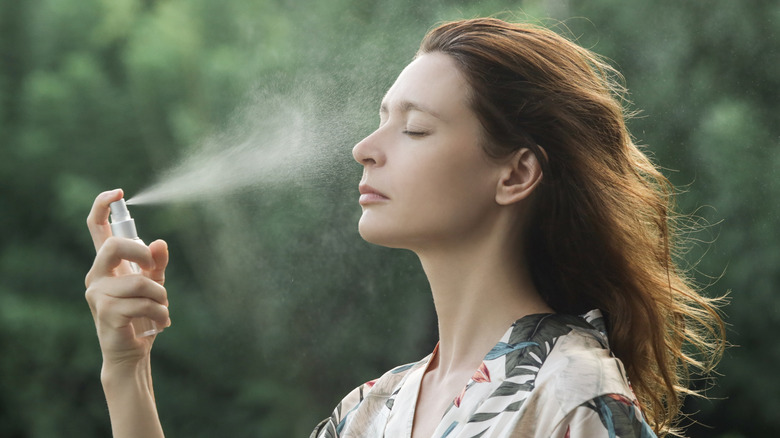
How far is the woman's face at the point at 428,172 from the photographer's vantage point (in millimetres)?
920

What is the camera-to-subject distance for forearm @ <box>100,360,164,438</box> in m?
0.99

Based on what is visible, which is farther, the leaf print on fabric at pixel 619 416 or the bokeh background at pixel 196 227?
the bokeh background at pixel 196 227

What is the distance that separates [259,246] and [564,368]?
6.02ft

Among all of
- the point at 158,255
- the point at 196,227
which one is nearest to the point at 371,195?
the point at 158,255

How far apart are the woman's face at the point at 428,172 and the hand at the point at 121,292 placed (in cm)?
25

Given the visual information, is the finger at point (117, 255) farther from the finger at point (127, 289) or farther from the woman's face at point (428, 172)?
the woman's face at point (428, 172)

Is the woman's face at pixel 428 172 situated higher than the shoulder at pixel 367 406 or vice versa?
the woman's face at pixel 428 172

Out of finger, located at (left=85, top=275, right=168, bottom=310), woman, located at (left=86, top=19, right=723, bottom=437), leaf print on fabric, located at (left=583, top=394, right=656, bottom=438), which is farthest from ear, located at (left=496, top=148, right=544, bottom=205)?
finger, located at (left=85, top=275, right=168, bottom=310)

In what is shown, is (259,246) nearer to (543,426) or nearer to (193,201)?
(193,201)

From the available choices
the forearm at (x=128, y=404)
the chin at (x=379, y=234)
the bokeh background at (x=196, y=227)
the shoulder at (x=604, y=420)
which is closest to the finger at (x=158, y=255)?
the forearm at (x=128, y=404)

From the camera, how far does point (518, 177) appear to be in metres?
0.95

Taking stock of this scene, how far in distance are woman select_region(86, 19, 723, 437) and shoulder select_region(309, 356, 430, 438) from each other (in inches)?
1.4

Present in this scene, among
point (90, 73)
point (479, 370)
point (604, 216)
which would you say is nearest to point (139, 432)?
point (479, 370)

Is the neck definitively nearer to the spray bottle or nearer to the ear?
the ear
